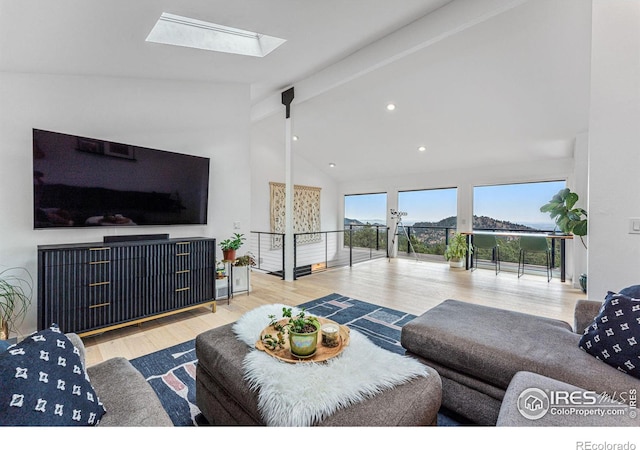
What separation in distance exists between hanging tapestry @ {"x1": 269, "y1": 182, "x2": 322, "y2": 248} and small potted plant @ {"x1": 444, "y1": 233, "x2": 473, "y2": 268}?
320 centimetres

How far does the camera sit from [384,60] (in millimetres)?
3412

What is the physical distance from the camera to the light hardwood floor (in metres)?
A: 2.60

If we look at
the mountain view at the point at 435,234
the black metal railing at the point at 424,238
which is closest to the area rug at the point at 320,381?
the mountain view at the point at 435,234

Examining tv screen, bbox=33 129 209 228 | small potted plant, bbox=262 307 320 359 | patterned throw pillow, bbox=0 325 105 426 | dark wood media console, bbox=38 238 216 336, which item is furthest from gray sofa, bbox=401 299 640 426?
tv screen, bbox=33 129 209 228

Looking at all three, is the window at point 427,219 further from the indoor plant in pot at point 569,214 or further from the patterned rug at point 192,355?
the patterned rug at point 192,355

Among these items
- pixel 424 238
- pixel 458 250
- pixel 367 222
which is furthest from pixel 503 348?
pixel 367 222

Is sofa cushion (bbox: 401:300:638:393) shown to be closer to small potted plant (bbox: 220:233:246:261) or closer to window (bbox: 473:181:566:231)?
small potted plant (bbox: 220:233:246:261)

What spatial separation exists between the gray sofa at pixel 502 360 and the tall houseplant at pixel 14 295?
10.4 ft

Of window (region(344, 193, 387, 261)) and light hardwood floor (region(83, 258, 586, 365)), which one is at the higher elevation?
window (region(344, 193, 387, 261))

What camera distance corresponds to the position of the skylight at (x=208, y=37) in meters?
2.53

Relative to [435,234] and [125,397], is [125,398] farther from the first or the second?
[435,234]

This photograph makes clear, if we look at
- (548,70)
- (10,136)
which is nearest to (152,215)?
(10,136)

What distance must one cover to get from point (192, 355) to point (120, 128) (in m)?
2.42

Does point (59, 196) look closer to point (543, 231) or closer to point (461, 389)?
point (461, 389)
